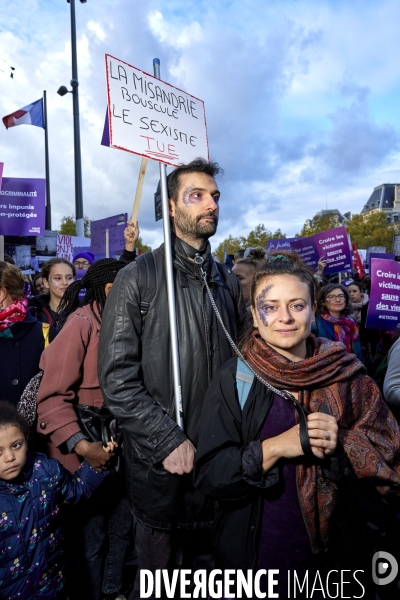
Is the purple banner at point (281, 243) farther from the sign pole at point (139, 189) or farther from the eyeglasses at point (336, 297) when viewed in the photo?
the sign pole at point (139, 189)

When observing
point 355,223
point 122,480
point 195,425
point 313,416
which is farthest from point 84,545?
point 355,223

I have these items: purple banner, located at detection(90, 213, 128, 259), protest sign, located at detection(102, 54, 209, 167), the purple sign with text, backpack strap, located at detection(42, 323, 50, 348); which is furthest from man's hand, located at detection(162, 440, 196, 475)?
the purple sign with text

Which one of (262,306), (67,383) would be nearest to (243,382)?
(262,306)

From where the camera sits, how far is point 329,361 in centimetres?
166

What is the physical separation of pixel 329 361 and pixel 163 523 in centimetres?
103

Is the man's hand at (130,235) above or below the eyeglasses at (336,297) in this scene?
above

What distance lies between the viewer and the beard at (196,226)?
218 centimetres

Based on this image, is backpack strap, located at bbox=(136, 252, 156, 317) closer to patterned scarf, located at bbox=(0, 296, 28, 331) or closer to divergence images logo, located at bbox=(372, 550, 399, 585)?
patterned scarf, located at bbox=(0, 296, 28, 331)

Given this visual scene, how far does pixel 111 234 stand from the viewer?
27.5ft

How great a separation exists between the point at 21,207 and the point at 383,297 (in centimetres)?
451

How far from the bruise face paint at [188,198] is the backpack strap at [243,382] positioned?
0.90m

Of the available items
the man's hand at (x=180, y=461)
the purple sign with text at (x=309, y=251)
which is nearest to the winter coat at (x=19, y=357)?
the man's hand at (x=180, y=461)

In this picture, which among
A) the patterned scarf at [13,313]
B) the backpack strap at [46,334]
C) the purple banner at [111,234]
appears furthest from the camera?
the purple banner at [111,234]

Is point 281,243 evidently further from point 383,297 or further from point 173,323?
→ point 173,323
